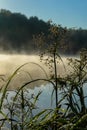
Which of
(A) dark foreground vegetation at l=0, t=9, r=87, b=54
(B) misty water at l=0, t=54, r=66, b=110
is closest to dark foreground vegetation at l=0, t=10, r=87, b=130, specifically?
(B) misty water at l=0, t=54, r=66, b=110

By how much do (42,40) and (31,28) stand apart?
512 feet

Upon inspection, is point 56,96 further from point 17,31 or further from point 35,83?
point 17,31

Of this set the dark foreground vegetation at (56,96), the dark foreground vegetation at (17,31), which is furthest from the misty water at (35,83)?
the dark foreground vegetation at (17,31)

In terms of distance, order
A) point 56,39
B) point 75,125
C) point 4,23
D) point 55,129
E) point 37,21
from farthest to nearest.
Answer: point 4,23
point 37,21
point 56,39
point 55,129
point 75,125

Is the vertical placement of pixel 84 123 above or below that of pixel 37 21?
below

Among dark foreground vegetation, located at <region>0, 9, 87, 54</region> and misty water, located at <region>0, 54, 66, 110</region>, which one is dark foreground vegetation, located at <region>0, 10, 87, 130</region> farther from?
dark foreground vegetation, located at <region>0, 9, 87, 54</region>

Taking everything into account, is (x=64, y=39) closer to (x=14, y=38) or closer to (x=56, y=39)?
(x=56, y=39)

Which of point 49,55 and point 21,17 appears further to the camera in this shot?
point 21,17

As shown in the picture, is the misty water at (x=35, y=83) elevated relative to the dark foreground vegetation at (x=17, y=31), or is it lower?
lower

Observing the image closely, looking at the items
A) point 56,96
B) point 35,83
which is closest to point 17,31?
point 35,83

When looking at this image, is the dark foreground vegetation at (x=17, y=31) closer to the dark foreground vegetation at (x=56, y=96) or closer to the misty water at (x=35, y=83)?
the misty water at (x=35, y=83)

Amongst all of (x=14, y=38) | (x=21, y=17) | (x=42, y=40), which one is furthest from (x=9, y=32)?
(x=42, y=40)

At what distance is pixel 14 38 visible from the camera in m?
182

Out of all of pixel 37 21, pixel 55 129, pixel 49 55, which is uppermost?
pixel 37 21
